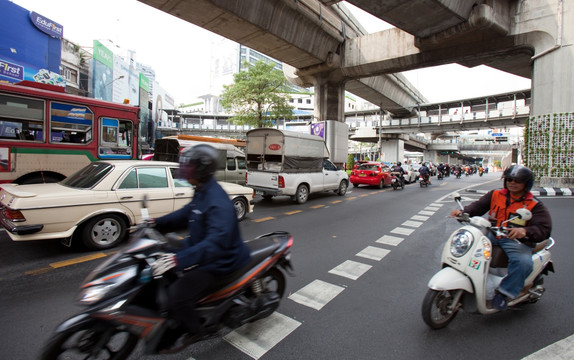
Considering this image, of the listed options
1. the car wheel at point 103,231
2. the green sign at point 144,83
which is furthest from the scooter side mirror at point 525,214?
the green sign at point 144,83

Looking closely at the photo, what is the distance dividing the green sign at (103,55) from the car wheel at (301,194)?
40.3 m

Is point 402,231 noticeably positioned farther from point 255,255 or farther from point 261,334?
A: point 255,255

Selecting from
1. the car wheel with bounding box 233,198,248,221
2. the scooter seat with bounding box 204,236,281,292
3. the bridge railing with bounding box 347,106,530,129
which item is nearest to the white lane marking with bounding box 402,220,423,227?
the car wheel with bounding box 233,198,248,221

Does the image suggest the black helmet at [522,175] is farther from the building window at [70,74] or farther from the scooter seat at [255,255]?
the building window at [70,74]

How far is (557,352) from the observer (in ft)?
7.82

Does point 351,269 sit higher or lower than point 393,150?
lower

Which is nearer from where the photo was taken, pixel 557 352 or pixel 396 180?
pixel 557 352

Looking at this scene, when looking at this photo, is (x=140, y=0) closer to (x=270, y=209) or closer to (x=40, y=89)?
(x=40, y=89)

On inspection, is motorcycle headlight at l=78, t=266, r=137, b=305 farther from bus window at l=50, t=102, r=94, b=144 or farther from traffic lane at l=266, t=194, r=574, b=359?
bus window at l=50, t=102, r=94, b=144

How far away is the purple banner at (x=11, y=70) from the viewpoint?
910 inches

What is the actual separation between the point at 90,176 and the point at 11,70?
1127 inches

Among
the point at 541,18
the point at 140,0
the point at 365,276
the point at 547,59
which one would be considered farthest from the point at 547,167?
the point at 140,0

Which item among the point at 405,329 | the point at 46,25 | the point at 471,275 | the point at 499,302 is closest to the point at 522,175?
the point at 471,275

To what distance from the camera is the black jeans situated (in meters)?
1.95
